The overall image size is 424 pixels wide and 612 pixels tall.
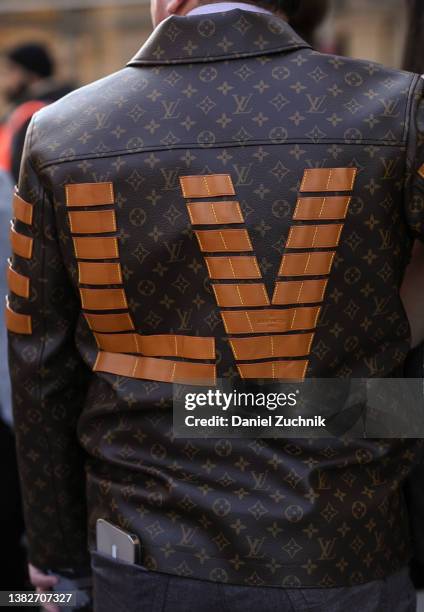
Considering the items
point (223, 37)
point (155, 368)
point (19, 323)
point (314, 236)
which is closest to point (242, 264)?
point (314, 236)

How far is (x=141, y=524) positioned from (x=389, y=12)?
7694 millimetres

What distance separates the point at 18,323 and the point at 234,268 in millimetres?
501

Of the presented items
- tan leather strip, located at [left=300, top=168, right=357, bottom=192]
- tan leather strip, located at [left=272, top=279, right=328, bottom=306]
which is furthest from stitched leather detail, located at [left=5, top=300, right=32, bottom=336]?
tan leather strip, located at [left=300, top=168, right=357, bottom=192]

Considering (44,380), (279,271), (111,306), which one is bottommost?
(44,380)

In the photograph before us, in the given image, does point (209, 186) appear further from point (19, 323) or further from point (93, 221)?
point (19, 323)

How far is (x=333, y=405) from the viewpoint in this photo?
1578 mm

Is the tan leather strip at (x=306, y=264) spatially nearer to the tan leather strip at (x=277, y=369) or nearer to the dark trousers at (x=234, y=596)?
the tan leather strip at (x=277, y=369)

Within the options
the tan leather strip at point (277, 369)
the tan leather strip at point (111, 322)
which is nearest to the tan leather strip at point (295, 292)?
the tan leather strip at point (277, 369)

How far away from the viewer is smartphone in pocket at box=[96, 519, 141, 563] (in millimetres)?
1620

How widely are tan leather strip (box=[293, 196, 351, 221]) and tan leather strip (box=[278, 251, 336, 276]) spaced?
0.06 meters

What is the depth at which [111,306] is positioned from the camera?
1649 millimetres

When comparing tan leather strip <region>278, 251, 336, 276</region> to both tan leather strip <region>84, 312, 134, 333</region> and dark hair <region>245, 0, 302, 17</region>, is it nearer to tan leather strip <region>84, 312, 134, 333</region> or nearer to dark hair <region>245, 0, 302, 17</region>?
tan leather strip <region>84, 312, 134, 333</region>

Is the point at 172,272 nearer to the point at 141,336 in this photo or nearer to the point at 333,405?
the point at 141,336

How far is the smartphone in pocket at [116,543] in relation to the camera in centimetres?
162
